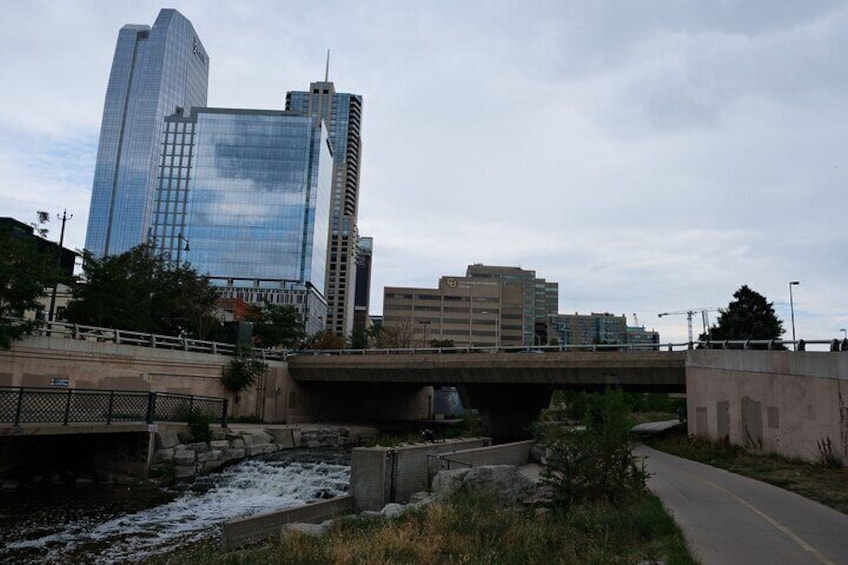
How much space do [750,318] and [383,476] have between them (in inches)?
2417

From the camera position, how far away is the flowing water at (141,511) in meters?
14.4

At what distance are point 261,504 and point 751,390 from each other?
704 inches

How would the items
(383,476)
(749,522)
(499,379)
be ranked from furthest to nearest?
(499,379) < (383,476) < (749,522)

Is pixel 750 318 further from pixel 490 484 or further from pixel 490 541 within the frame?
pixel 490 541

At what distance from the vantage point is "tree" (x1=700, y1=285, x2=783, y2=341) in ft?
213

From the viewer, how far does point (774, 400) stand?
20891 millimetres

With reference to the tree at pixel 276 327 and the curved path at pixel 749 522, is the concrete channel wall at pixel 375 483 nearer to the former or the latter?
the curved path at pixel 749 522

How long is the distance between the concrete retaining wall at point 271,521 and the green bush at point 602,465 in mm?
5978

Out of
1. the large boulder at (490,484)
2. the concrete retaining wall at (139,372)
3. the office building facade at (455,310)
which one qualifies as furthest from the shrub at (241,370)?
the office building facade at (455,310)

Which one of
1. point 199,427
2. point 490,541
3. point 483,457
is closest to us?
point 490,541

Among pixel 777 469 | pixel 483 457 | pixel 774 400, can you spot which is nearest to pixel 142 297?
pixel 483 457

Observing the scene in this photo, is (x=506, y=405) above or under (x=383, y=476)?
above

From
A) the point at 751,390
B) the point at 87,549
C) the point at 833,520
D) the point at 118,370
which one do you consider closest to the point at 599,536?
the point at 833,520

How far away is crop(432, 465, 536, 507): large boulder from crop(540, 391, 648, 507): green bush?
134 centimetres
